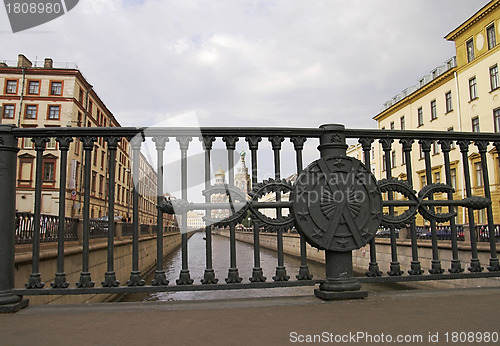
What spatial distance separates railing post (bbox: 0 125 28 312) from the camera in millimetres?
2773

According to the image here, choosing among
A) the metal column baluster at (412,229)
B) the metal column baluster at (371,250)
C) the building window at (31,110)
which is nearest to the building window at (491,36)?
the metal column baluster at (412,229)

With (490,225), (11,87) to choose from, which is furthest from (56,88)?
(490,225)

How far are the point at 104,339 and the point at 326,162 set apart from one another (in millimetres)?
2053

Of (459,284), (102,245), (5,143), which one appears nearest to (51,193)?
(102,245)

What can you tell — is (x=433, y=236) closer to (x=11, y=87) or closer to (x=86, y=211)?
(x=86, y=211)

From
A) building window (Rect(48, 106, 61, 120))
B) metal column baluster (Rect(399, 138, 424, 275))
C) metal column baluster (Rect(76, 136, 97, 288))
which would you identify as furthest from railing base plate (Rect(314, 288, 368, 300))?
building window (Rect(48, 106, 61, 120))

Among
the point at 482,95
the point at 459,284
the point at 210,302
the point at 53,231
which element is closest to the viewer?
the point at 210,302

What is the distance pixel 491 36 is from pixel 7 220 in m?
32.8

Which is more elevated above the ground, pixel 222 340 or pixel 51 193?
pixel 51 193

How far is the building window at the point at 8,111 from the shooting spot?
36.7 metres

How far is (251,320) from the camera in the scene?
234 cm

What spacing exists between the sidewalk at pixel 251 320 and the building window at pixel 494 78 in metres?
29.0

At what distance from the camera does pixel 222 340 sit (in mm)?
1956

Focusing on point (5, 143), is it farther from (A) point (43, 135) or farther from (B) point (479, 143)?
(B) point (479, 143)
